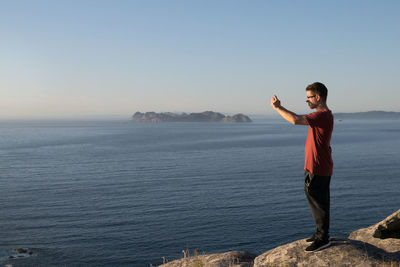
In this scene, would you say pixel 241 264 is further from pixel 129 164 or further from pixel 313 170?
pixel 129 164

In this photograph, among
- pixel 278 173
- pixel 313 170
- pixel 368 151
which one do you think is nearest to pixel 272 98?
pixel 313 170

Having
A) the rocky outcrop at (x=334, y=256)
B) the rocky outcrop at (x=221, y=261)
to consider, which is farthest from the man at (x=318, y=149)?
the rocky outcrop at (x=221, y=261)

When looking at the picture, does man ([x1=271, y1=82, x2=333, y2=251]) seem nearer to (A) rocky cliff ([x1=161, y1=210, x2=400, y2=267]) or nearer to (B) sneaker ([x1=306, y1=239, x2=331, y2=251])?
(B) sneaker ([x1=306, y1=239, x2=331, y2=251])

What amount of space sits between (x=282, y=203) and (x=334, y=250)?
3542cm

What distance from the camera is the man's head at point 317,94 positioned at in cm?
593

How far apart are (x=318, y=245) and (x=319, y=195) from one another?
4.03ft

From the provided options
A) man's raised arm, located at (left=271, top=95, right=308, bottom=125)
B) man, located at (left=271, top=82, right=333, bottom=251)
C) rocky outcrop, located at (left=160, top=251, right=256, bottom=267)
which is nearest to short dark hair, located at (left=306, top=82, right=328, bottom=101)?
man, located at (left=271, top=82, right=333, bottom=251)

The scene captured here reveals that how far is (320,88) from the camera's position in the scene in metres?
5.93

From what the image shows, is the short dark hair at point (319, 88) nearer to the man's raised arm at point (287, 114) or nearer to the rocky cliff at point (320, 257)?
the man's raised arm at point (287, 114)

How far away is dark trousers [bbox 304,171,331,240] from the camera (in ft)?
20.2

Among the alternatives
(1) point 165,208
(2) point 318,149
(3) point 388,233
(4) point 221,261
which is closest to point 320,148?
(2) point 318,149

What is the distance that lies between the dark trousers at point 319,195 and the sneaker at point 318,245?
0.31 m

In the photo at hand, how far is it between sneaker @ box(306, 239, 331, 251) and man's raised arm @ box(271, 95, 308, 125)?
271 centimetres

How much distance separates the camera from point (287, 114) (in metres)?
5.42
